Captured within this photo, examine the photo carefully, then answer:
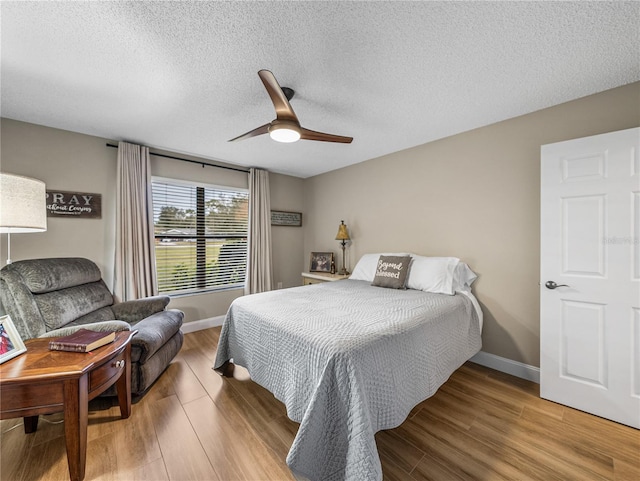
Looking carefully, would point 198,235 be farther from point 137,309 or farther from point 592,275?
point 592,275

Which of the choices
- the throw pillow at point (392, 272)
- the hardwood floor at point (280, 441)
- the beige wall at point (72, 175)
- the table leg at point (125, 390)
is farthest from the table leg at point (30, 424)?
the throw pillow at point (392, 272)

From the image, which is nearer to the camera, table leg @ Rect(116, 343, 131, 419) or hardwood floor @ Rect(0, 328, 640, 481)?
hardwood floor @ Rect(0, 328, 640, 481)

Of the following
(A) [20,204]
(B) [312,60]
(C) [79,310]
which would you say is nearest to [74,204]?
(C) [79,310]

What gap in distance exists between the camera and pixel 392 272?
2.88m

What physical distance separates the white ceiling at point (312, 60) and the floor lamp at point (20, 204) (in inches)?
32.1

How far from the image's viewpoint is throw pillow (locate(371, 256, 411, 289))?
280 cm

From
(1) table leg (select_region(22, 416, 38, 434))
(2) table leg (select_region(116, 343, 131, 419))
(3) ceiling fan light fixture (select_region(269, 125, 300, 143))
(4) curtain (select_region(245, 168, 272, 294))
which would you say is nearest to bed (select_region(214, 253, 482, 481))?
(2) table leg (select_region(116, 343, 131, 419))

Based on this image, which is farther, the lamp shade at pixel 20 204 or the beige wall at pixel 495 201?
the beige wall at pixel 495 201

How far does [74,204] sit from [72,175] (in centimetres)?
31

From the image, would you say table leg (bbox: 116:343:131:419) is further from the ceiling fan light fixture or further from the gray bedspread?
the ceiling fan light fixture

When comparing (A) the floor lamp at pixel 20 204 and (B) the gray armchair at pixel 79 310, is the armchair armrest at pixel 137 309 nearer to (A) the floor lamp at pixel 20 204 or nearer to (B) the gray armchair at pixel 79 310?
(B) the gray armchair at pixel 79 310

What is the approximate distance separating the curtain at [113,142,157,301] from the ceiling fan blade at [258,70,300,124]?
2269 millimetres

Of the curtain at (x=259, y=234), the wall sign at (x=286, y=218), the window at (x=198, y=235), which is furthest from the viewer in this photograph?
the wall sign at (x=286, y=218)

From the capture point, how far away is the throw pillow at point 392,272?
9.18 feet
